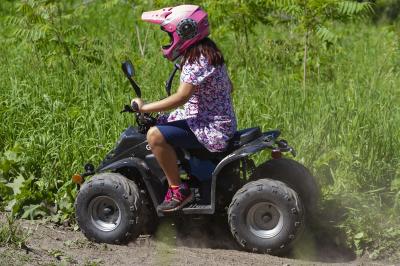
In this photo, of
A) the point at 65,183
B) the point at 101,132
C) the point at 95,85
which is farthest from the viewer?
the point at 95,85

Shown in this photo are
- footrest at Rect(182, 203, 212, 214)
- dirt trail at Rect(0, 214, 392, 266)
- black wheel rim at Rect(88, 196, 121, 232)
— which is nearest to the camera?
dirt trail at Rect(0, 214, 392, 266)

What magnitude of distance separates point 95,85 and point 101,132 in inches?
46.0

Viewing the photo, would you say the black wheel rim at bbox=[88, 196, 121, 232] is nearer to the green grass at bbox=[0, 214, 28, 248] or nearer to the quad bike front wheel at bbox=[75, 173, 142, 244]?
the quad bike front wheel at bbox=[75, 173, 142, 244]

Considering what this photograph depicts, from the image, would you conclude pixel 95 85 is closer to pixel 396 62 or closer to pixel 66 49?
pixel 66 49

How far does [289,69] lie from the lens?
9.32m

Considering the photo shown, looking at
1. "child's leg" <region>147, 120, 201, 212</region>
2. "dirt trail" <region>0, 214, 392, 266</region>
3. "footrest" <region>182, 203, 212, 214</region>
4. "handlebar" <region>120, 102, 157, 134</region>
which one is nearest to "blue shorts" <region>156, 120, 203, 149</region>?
"child's leg" <region>147, 120, 201, 212</region>

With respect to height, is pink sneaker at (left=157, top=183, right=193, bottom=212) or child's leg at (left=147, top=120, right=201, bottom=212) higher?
child's leg at (left=147, top=120, right=201, bottom=212)

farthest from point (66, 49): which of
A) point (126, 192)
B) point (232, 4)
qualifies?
point (126, 192)

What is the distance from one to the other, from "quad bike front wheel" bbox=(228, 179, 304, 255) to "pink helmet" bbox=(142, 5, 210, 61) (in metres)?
1.04

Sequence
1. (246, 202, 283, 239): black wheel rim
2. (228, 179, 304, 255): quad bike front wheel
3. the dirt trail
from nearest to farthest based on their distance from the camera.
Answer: the dirt trail < (228, 179, 304, 255): quad bike front wheel < (246, 202, 283, 239): black wheel rim

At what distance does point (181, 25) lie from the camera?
18.7ft

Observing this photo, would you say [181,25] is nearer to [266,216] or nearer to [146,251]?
[266,216]

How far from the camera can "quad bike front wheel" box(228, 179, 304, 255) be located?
564 cm

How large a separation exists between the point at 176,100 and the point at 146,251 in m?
1.08
